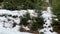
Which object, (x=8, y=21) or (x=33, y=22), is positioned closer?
(x=33, y=22)

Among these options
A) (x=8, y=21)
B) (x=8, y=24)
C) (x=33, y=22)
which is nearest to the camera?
(x=33, y=22)

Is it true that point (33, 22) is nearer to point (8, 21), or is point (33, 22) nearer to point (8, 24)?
point (8, 24)

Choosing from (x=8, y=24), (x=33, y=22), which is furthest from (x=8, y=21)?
(x=33, y=22)

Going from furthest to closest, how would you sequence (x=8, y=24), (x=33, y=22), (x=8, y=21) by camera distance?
(x=8, y=21)
(x=8, y=24)
(x=33, y=22)

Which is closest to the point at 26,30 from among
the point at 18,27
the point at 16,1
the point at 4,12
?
the point at 18,27

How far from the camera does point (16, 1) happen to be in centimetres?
789

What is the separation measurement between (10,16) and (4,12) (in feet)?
1.50

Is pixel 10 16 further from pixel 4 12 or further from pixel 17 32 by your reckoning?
pixel 17 32

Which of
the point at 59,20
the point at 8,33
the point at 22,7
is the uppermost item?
the point at 22,7

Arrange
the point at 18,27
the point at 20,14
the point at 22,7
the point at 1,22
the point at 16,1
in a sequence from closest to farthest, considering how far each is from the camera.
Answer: the point at 18,27 < the point at 1,22 < the point at 20,14 < the point at 22,7 < the point at 16,1

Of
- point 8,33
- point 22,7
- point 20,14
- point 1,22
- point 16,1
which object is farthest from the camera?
point 16,1

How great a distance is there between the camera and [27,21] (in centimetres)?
578

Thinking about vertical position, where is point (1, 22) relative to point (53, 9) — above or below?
below

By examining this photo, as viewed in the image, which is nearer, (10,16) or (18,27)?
(18,27)
